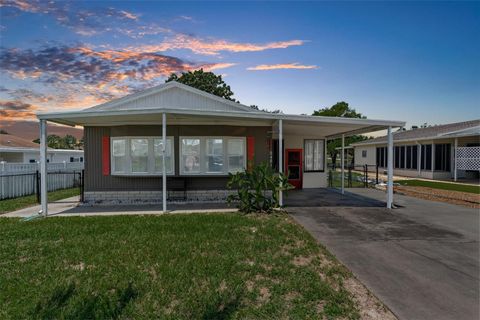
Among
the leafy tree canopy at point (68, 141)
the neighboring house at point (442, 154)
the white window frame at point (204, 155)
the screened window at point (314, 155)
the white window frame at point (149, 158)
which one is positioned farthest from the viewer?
the leafy tree canopy at point (68, 141)

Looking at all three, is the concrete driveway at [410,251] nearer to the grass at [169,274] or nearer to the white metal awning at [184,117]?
the grass at [169,274]

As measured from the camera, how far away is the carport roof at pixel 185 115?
751cm

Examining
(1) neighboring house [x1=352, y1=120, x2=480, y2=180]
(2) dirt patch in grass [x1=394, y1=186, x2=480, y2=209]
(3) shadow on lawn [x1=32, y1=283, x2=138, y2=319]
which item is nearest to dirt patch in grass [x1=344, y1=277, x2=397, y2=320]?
(3) shadow on lawn [x1=32, y1=283, x2=138, y2=319]

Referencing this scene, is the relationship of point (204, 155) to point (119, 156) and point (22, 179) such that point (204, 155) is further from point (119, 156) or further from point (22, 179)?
point (22, 179)

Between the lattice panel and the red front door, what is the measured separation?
1113 cm

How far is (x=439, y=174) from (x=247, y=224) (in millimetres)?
17647

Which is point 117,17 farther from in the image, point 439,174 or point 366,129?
point 439,174

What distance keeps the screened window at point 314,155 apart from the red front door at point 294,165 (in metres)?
0.35

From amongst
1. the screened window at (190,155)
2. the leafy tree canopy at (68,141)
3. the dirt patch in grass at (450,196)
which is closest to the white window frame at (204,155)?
the screened window at (190,155)

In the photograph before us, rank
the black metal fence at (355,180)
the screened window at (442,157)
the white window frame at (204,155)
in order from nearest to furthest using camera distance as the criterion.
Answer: the white window frame at (204,155) → the black metal fence at (355,180) → the screened window at (442,157)

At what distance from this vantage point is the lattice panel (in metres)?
15.6

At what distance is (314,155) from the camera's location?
13.6 metres

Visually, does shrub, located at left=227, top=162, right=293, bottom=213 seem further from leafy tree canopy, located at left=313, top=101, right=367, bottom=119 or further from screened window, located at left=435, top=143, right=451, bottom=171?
leafy tree canopy, located at left=313, top=101, right=367, bottom=119

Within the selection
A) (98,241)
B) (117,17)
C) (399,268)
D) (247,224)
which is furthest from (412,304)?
(117,17)
